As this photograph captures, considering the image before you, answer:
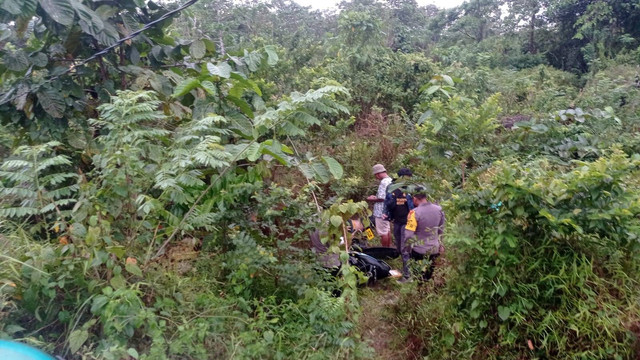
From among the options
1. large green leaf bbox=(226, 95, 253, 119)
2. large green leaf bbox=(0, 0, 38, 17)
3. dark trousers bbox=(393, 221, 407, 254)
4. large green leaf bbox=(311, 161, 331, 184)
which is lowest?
dark trousers bbox=(393, 221, 407, 254)

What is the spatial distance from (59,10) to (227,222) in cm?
190

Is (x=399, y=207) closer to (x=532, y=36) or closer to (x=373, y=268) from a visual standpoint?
(x=373, y=268)

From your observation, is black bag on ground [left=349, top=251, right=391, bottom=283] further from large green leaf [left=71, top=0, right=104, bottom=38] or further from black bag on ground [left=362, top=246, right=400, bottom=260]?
large green leaf [left=71, top=0, right=104, bottom=38]

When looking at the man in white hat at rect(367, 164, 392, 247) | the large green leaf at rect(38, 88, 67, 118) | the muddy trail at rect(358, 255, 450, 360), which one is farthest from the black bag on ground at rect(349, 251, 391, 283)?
the large green leaf at rect(38, 88, 67, 118)

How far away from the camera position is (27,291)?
8.68 feet

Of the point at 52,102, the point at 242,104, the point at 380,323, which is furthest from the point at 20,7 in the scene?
the point at 380,323

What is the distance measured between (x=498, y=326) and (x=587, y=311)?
1.92ft

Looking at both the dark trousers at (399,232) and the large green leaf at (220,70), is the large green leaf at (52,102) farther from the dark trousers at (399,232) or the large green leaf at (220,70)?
the dark trousers at (399,232)

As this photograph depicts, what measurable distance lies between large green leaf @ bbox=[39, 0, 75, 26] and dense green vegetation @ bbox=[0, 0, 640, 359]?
10mm

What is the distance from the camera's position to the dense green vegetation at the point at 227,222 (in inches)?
108

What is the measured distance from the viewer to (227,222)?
372 cm

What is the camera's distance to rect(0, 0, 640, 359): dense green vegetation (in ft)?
9.04

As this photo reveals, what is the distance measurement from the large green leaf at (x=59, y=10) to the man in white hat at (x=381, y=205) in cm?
427

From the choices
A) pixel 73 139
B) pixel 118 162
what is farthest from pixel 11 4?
pixel 118 162
